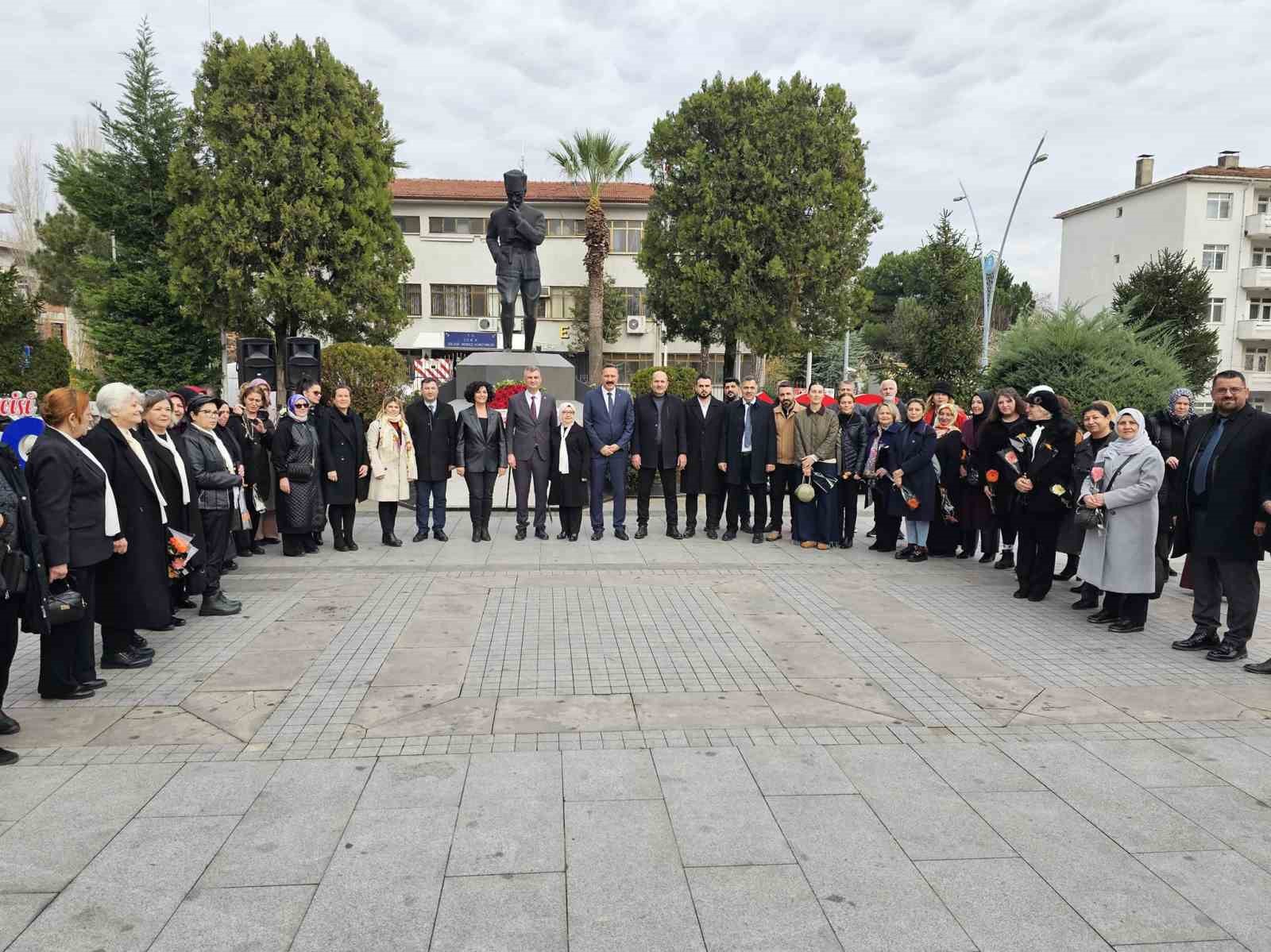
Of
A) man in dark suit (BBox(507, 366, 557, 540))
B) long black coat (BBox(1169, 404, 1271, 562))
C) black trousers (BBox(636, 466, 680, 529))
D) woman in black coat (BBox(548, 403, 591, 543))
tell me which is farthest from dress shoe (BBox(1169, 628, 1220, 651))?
man in dark suit (BBox(507, 366, 557, 540))

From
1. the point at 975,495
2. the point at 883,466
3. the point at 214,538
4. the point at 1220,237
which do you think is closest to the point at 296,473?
the point at 214,538

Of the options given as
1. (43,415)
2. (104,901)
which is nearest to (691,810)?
(104,901)

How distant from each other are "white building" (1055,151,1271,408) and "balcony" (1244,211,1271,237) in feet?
0.13

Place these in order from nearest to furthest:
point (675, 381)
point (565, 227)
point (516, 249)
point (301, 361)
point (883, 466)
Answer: point (883, 466), point (516, 249), point (301, 361), point (675, 381), point (565, 227)

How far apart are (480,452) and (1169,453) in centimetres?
726

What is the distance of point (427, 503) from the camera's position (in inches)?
409

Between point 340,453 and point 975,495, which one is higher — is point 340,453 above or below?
above

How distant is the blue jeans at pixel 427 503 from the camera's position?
1035cm

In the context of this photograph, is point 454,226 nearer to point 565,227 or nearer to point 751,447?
point 565,227

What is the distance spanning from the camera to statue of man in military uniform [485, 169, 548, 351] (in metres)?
14.5

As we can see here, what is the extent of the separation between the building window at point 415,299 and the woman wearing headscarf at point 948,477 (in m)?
32.3

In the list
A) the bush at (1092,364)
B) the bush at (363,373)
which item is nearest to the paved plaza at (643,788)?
the bush at (1092,364)

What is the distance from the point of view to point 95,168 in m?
27.6

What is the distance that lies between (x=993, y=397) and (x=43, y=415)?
338 inches
